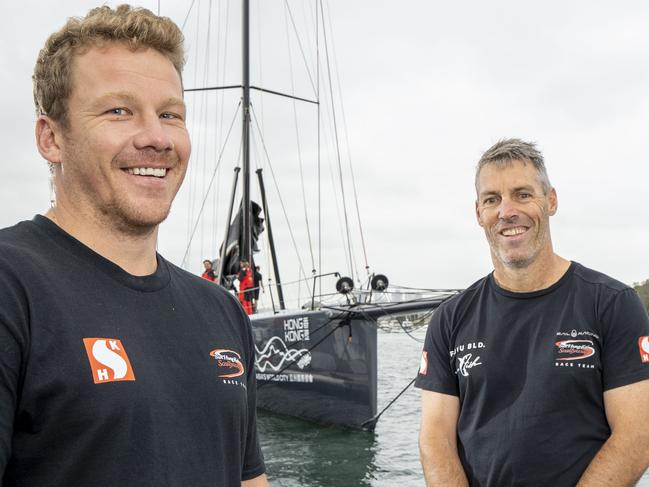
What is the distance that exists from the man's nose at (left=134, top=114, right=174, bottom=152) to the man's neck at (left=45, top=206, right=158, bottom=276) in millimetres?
173

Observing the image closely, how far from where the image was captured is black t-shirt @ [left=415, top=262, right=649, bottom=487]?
217 cm

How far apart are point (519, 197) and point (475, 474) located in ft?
3.16

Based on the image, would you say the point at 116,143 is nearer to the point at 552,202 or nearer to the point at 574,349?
the point at 574,349

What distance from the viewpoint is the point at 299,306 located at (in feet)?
35.8

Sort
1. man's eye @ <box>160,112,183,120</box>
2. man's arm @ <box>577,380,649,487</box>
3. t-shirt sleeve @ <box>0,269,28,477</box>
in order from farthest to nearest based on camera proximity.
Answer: man's arm @ <box>577,380,649,487</box> → man's eye @ <box>160,112,183,120</box> → t-shirt sleeve @ <box>0,269,28,477</box>

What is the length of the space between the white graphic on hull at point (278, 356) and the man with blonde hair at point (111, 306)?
9.14m

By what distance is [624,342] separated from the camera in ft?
7.20

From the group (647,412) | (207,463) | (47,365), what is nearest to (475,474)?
(647,412)

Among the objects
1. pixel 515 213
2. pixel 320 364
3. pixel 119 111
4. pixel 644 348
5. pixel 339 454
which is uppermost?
pixel 119 111

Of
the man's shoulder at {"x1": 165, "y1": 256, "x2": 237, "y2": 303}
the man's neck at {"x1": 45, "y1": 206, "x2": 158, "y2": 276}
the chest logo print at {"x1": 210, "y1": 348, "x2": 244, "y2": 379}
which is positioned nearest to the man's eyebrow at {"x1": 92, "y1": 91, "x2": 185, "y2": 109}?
the man's neck at {"x1": 45, "y1": 206, "x2": 158, "y2": 276}

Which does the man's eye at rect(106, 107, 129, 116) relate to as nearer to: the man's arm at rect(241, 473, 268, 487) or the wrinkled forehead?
the man's arm at rect(241, 473, 268, 487)

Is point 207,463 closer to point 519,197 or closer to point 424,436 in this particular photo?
point 424,436

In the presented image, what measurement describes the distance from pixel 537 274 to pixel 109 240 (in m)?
1.55
